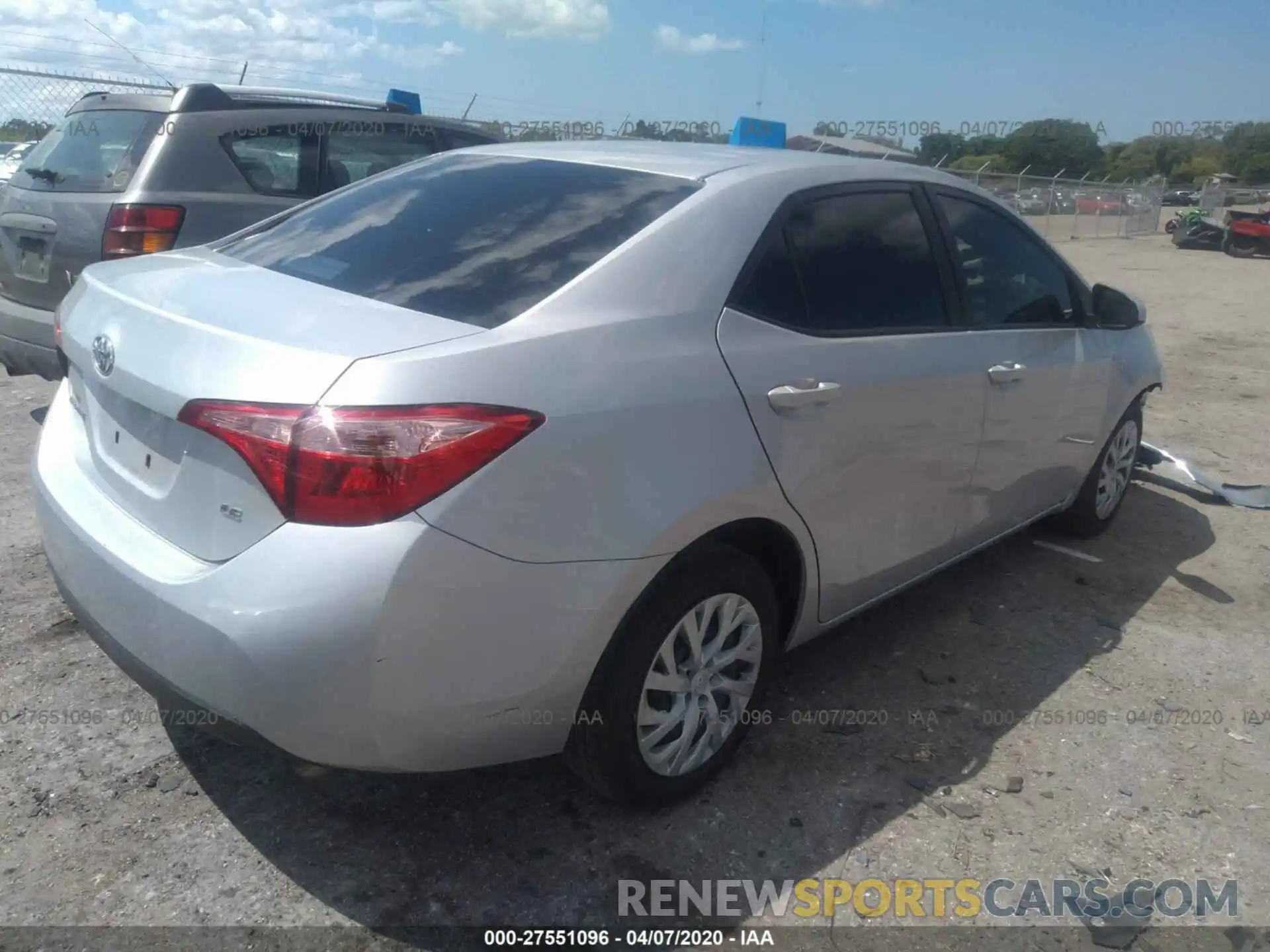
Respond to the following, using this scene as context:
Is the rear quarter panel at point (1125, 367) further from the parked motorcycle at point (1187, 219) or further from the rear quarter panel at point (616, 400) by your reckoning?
the parked motorcycle at point (1187, 219)

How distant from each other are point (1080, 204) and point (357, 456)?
30.9 meters

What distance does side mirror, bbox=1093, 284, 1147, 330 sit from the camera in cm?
434

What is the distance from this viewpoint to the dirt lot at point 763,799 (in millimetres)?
2430

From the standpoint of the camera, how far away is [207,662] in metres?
2.09

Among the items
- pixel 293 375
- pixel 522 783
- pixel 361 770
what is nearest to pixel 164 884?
pixel 361 770

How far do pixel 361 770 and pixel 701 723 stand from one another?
95 cm

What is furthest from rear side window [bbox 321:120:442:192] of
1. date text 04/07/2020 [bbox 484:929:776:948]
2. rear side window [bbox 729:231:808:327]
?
date text 04/07/2020 [bbox 484:929:776:948]

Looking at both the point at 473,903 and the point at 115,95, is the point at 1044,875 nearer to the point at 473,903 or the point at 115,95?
the point at 473,903

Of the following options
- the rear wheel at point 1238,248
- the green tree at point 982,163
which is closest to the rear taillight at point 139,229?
the green tree at point 982,163

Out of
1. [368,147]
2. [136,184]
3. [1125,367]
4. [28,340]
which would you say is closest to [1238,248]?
[1125,367]

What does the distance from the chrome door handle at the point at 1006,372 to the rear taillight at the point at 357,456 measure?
213 centimetres

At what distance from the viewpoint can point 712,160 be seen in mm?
3102

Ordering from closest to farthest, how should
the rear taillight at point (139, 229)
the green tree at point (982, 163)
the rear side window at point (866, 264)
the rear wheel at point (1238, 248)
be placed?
the rear side window at point (866, 264), the rear taillight at point (139, 229), the rear wheel at point (1238, 248), the green tree at point (982, 163)
